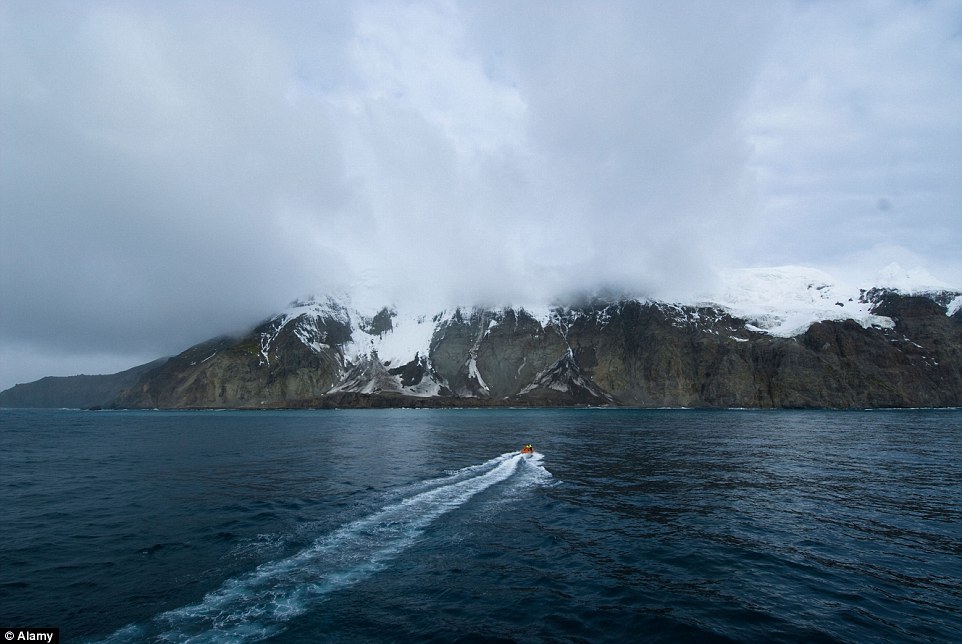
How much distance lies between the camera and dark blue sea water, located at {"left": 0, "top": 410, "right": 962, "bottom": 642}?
51.5 feet

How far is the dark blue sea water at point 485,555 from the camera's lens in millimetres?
15688

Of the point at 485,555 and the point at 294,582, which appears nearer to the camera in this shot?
the point at 294,582

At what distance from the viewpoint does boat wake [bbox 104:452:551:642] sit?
14766mm

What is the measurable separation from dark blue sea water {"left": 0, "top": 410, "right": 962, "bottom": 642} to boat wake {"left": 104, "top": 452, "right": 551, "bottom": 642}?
10 centimetres

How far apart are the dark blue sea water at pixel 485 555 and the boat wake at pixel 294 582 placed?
10 centimetres

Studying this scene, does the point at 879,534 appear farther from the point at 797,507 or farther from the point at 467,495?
the point at 467,495

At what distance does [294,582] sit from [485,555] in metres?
8.37

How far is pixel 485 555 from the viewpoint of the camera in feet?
72.9

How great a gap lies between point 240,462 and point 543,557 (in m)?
44.9

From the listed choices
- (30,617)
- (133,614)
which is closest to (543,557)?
(133,614)

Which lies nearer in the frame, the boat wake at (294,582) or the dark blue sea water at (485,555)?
the boat wake at (294,582)

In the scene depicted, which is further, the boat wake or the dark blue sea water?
the dark blue sea water

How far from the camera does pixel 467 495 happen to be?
35188 mm

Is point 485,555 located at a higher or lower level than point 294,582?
lower
